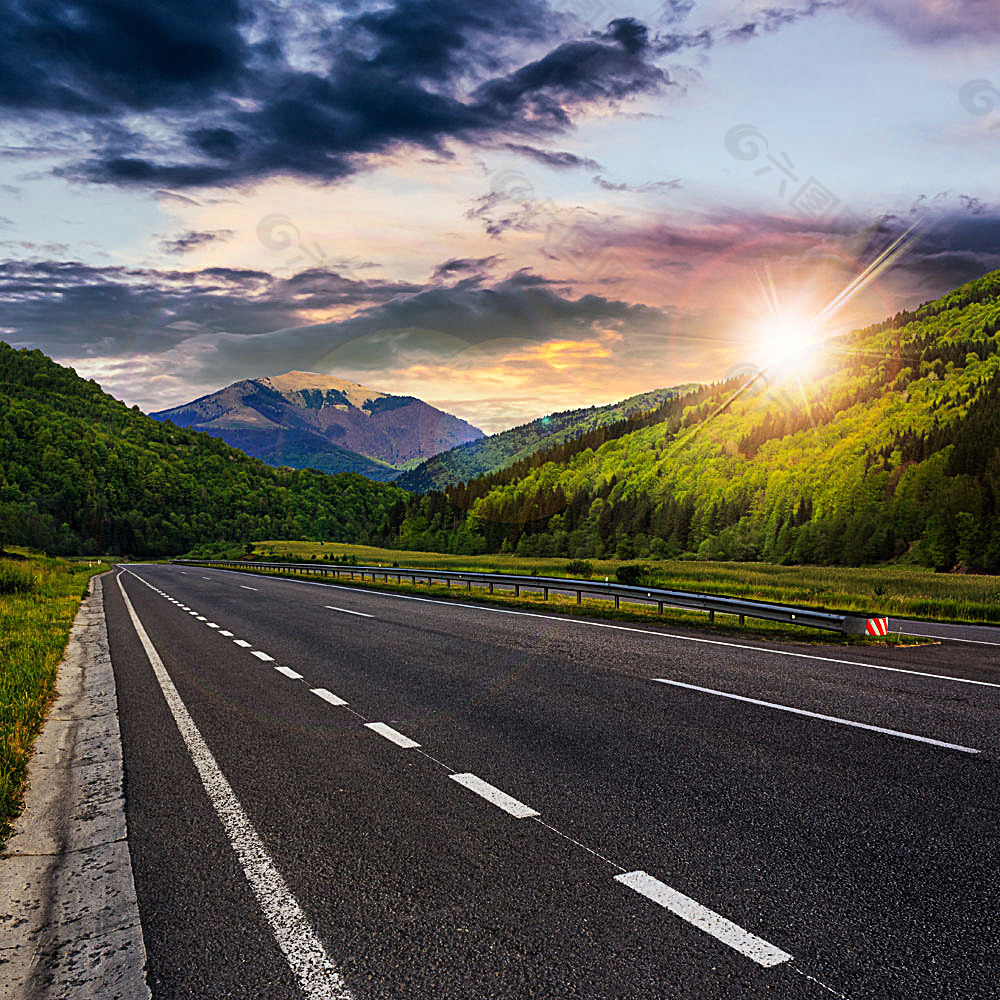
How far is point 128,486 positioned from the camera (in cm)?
16025

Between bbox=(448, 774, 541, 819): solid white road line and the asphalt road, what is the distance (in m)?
0.02

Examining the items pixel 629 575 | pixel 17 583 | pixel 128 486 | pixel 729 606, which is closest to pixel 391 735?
pixel 729 606

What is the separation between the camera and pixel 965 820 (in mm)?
4426

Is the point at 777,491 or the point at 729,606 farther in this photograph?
the point at 777,491

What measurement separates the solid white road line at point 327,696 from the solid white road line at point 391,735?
112 centimetres

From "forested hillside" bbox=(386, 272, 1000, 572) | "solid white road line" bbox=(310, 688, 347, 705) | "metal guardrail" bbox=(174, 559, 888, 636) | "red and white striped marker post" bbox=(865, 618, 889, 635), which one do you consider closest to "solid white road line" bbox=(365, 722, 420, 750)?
"solid white road line" bbox=(310, 688, 347, 705)

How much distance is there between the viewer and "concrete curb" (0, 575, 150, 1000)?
302cm

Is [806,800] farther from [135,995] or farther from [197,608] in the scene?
[197,608]

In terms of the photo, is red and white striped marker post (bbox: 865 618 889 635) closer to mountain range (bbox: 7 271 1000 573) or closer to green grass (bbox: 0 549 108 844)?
green grass (bbox: 0 549 108 844)

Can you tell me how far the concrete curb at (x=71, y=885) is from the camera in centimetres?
302

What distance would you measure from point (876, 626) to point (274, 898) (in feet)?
42.0

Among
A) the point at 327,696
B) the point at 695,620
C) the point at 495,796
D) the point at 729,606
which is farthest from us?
the point at 695,620

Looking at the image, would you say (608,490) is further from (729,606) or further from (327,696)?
(327,696)

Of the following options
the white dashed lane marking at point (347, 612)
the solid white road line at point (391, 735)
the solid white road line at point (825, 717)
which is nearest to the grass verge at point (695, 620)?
the white dashed lane marking at point (347, 612)
